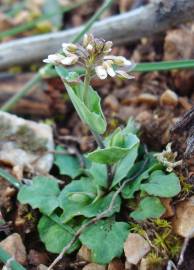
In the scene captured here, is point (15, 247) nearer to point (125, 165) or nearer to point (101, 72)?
point (125, 165)

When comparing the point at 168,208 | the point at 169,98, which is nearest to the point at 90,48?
the point at 168,208

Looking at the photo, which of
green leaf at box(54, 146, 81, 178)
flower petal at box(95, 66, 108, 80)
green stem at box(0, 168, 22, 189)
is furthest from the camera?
green leaf at box(54, 146, 81, 178)

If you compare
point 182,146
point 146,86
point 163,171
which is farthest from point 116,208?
point 146,86

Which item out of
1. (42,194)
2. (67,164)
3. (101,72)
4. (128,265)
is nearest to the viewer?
(101,72)

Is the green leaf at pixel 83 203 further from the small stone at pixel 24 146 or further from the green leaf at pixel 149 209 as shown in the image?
the small stone at pixel 24 146

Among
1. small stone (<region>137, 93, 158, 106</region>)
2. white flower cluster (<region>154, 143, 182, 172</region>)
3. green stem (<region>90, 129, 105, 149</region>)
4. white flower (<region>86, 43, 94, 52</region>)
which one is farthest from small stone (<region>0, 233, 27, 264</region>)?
small stone (<region>137, 93, 158, 106</region>)

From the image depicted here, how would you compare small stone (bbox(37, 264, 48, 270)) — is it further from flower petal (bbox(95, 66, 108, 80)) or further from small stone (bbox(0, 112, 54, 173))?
flower petal (bbox(95, 66, 108, 80))

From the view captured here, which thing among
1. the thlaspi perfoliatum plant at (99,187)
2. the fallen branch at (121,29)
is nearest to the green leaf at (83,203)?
the thlaspi perfoliatum plant at (99,187)
